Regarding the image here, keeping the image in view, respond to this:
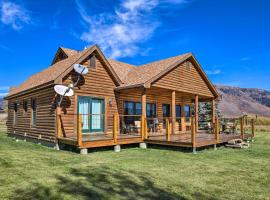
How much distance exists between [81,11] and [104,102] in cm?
886

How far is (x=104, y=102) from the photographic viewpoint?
15.6 m

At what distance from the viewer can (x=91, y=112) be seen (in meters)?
14.9

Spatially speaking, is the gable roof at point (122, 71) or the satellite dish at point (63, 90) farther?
the gable roof at point (122, 71)

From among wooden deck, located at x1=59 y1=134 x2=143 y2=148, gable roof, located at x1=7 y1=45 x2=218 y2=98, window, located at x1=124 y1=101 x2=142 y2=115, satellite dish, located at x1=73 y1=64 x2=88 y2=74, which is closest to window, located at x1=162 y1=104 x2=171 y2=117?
window, located at x1=124 y1=101 x2=142 y2=115

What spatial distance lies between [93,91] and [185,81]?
600cm

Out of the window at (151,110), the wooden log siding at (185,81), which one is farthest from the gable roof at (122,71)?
the window at (151,110)

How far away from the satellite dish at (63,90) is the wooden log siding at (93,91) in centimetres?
68

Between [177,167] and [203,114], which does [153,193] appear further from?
[203,114]

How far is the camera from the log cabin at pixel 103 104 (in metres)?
13.2

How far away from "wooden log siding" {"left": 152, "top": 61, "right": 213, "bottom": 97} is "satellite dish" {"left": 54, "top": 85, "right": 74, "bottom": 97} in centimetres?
442

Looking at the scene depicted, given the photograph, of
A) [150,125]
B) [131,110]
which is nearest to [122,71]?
[131,110]

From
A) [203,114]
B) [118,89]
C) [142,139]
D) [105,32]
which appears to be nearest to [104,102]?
[118,89]

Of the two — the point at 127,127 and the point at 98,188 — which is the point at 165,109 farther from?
the point at 98,188

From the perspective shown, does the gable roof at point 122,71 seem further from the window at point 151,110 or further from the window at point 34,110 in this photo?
the window at point 151,110
